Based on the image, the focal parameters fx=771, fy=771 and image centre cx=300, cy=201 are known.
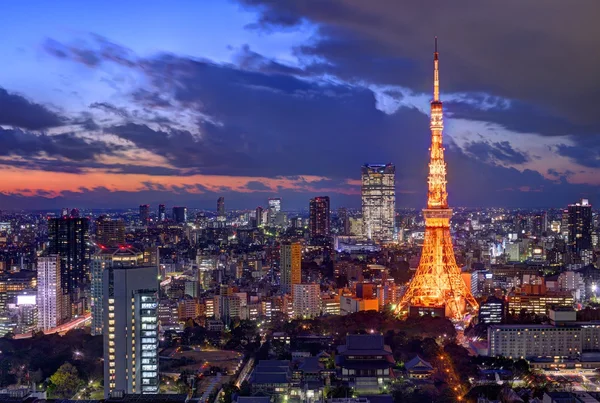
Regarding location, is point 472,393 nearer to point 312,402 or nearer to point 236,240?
point 312,402

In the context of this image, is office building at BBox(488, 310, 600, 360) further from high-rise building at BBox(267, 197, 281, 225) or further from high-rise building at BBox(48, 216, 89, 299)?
→ high-rise building at BBox(267, 197, 281, 225)

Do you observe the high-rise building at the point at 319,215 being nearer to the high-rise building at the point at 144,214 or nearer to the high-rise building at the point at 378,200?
the high-rise building at the point at 378,200

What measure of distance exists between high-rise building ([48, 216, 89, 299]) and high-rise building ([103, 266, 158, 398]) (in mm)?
13529

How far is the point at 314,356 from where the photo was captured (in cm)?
1603

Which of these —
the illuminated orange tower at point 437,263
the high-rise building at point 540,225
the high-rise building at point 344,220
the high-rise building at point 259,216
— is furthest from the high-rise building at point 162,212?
the illuminated orange tower at point 437,263

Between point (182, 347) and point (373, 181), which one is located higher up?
point (373, 181)

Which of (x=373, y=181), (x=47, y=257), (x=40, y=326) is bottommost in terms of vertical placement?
(x=40, y=326)

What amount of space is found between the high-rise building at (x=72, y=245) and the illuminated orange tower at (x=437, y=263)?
34.6 ft

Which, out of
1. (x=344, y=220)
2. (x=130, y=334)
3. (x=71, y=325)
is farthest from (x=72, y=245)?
(x=344, y=220)

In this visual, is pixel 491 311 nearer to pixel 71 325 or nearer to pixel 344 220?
pixel 71 325

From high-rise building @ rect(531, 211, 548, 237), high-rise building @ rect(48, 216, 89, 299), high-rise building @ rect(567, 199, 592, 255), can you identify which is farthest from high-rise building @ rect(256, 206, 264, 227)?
high-rise building @ rect(48, 216, 89, 299)

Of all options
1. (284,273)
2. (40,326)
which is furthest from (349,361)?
(284,273)

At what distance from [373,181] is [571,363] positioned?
35502 mm

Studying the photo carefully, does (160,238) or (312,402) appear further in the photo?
(160,238)
